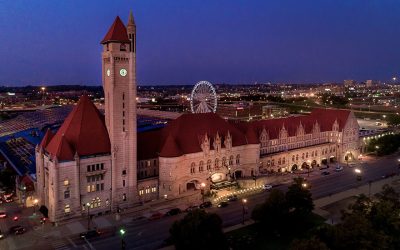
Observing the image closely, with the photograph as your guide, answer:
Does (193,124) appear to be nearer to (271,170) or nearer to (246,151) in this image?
(246,151)

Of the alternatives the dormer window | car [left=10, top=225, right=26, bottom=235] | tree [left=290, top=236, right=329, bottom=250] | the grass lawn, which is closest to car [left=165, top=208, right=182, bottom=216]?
the grass lawn

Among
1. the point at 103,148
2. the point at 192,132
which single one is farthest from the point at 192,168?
the point at 103,148

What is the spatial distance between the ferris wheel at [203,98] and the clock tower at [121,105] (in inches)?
1922

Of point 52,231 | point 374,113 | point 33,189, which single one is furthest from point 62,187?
point 374,113

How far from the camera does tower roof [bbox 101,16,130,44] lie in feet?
223

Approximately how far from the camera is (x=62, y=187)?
2510 inches

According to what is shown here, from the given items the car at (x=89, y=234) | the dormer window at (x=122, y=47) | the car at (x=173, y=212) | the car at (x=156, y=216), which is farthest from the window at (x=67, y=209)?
the dormer window at (x=122, y=47)

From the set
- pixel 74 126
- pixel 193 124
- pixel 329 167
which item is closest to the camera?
pixel 74 126

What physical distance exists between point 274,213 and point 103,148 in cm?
3033

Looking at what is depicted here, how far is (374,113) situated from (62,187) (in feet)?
549

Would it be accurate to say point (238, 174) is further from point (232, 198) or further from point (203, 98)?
point (203, 98)

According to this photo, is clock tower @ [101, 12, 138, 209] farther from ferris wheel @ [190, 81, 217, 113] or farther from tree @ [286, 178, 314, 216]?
ferris wheel @ [190, 81, 217, 113]

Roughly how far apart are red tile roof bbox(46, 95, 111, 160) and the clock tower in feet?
4.97

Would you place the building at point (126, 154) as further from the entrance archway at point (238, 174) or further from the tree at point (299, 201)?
the tree at point (299, 201)
